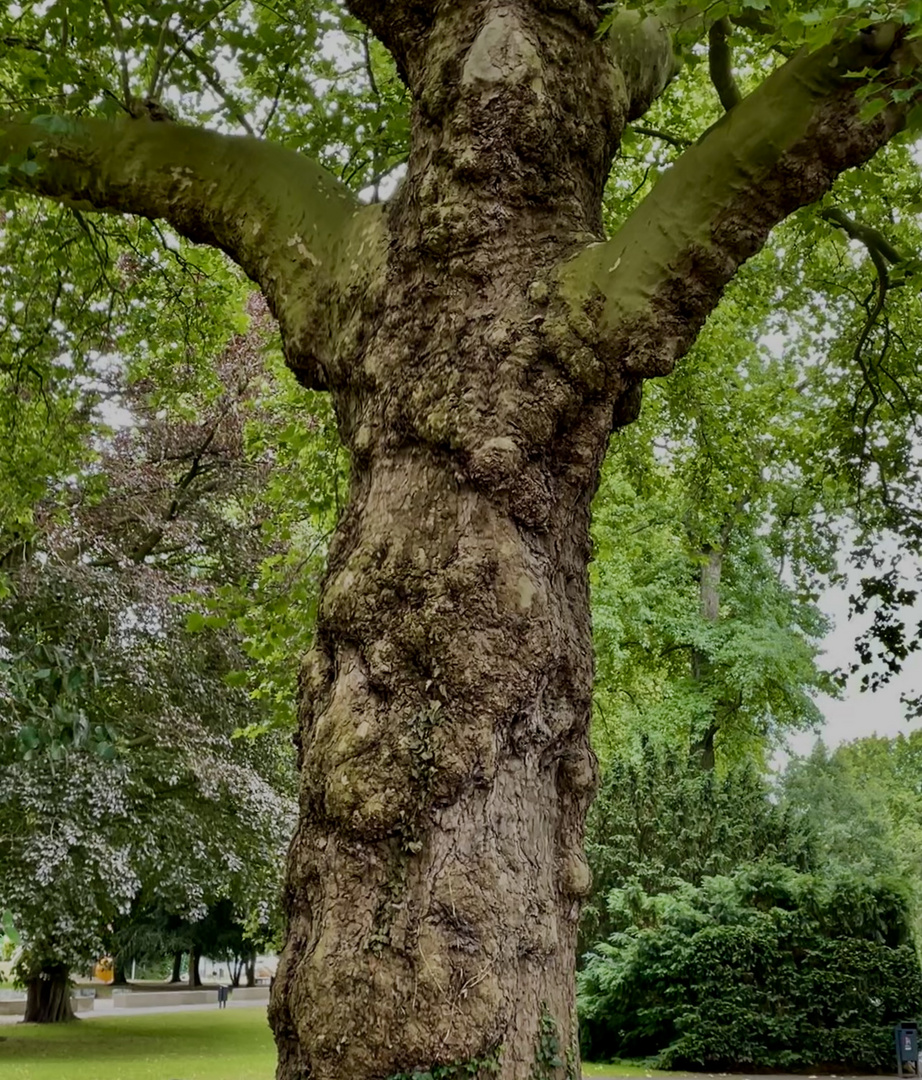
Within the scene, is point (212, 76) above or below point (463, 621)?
above

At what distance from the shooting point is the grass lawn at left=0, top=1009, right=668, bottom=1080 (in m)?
14.1

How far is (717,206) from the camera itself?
3711mm

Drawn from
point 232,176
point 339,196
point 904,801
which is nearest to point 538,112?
point 339,196

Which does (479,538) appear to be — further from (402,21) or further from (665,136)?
(665,136)

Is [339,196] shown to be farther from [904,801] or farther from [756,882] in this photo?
[904,801]

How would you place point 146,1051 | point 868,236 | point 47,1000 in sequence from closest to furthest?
point 868,236 → point 146,1051 → point 47,1000

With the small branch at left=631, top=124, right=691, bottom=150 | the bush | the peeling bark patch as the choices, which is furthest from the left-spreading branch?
the bush

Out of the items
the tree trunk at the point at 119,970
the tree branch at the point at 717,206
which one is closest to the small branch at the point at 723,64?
the tree branch at the point at 717,206

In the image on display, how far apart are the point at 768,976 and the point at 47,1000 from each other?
1546 cm

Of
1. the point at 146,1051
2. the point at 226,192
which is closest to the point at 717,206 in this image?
the point at 226,192

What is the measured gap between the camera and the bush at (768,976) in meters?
14.3

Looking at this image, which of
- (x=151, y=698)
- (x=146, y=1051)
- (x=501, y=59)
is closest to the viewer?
(x=501, y=59)

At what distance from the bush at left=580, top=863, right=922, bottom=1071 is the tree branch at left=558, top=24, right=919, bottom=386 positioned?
497 inches

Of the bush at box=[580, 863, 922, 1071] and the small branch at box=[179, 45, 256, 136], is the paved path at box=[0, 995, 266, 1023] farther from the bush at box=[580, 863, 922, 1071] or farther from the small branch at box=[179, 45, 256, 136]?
the small branch at box=[179, 45, 256, 136]
